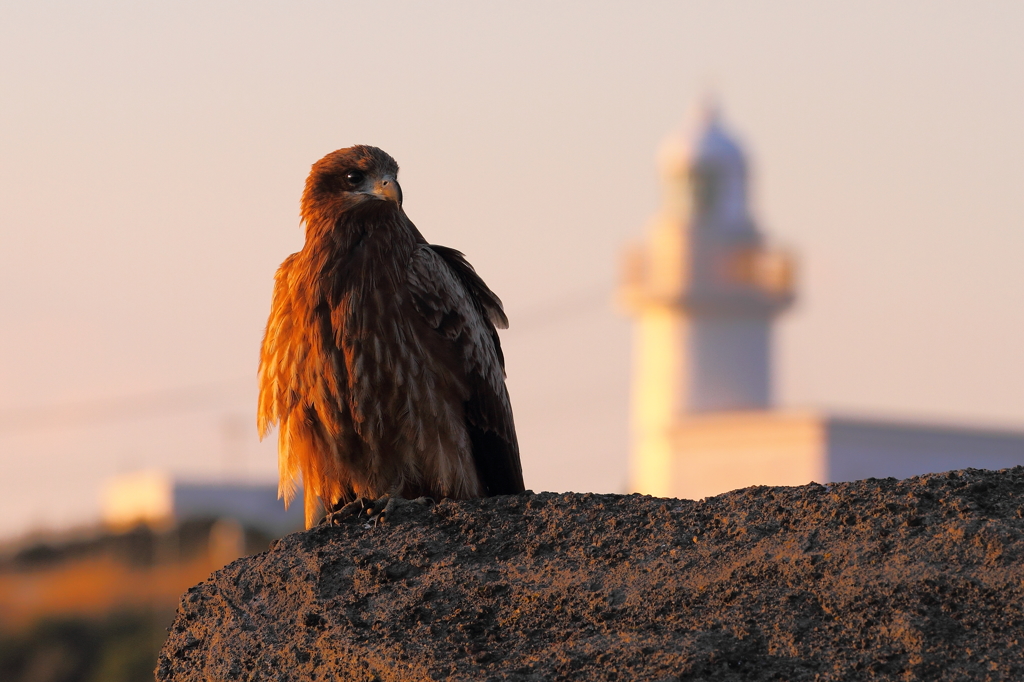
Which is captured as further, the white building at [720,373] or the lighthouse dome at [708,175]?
the lighthouse dome at [708,175]

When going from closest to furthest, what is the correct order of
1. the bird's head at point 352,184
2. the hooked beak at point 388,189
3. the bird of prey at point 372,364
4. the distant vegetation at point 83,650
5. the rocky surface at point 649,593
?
the rocky surface at point 649,593, the bird of prey at point 372,364, the hooked beak at point 388,189, the bird's head at point 352,184, the distant vegetation at point 83,650

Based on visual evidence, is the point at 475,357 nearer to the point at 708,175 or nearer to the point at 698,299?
the point at 698,299

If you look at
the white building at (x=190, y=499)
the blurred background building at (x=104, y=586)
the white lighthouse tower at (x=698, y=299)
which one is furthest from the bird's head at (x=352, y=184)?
the white building at (x=190, y=499)

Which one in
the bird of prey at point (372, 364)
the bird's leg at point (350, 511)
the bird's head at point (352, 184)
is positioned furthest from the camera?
the bird's head at point (352, 184)

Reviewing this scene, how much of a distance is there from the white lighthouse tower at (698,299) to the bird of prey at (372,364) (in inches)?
2261

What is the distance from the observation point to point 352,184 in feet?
25.7

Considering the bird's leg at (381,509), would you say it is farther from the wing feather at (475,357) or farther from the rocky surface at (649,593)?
the wing feather at (475,357)

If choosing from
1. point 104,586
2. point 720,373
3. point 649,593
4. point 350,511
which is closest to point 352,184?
point 350,511

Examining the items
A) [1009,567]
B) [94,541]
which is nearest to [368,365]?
[1009,567]

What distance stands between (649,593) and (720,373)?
213 ft

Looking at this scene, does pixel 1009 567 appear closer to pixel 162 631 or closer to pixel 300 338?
pixel 300 338

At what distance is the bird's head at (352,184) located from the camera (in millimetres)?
7727

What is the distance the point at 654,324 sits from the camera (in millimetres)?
71625

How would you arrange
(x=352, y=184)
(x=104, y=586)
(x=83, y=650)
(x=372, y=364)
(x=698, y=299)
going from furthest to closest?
(x=698, y=299), (x=104, y=586), (x=83, y=650), (x=352, y=184), (x=372, y=364)
